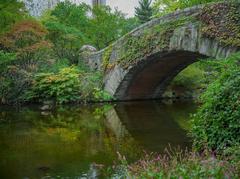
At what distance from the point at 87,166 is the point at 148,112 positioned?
25.1ft

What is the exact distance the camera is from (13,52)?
55.6 ft

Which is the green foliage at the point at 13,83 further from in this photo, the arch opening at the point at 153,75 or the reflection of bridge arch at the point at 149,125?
the reflection of bridge arch at the point at 149,125

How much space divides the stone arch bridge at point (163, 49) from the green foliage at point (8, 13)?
3.78m

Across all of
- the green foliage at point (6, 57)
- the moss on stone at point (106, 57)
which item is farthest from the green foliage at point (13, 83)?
the moss on stone at point (106, 57)

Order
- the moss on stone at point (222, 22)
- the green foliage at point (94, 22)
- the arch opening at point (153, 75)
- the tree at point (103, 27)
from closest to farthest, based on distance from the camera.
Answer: the moss on stone at point (222, 22), the arch opening at point (153, 75), the green foliage at point (94, 22), the tree at point (103, 27)

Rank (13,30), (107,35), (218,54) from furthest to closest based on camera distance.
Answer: (107,35) < (13,30) < (218,54)

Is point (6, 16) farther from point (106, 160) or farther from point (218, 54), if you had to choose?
point (106, 160)

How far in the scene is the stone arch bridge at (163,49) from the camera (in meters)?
11.4

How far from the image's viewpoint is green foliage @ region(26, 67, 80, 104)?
662 inches

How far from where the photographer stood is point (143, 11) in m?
38.8

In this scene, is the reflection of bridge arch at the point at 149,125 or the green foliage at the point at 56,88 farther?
the green foliage at the point at 56,88

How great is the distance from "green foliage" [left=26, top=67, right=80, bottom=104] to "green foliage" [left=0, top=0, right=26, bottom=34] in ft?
8.79

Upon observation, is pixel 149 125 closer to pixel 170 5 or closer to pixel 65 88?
pixel 65 88

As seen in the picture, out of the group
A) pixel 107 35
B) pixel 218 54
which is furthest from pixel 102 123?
pixel 107 35
